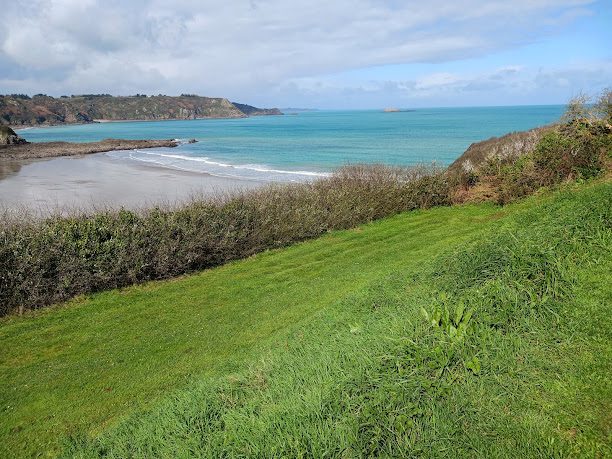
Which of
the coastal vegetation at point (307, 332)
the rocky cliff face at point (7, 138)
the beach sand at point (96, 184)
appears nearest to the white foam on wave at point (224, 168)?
the beach sand at point (96, 184)

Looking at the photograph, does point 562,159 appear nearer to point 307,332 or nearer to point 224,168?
point 307,332

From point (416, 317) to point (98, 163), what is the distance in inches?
2241

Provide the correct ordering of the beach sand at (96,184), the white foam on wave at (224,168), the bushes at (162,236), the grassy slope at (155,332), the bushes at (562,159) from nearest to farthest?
the grassy slope at (155,332) → the bushes at (162,236) → the bushes at (562,159) → the beach sand at (96,184) → the white foam on wave at (224,168)

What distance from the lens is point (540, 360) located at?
4348mm

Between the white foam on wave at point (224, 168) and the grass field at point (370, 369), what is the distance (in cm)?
2733

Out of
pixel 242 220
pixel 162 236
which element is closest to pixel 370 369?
pixel 162 236

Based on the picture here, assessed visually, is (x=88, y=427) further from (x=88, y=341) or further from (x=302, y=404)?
(x=302, y=404)

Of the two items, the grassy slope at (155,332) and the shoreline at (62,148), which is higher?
the shoreline at (62,148)

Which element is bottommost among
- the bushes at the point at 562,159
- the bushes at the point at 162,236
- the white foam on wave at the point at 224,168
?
the white foam on wave at the point at 224,168

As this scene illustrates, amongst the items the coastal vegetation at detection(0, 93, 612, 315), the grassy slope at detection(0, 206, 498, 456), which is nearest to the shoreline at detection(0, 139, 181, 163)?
the coastal vegetation at detection(0, 93, 612, 315)

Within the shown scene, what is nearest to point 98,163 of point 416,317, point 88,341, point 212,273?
point 212,273

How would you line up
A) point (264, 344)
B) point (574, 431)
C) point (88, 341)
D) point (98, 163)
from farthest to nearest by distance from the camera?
point (98, 163) < point (88, 341) < point (264, 344) < point (574, 431)

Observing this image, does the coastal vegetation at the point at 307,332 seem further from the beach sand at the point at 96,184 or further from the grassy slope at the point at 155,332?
the beach sand at the point at 96,184

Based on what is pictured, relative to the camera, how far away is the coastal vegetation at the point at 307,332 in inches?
151
